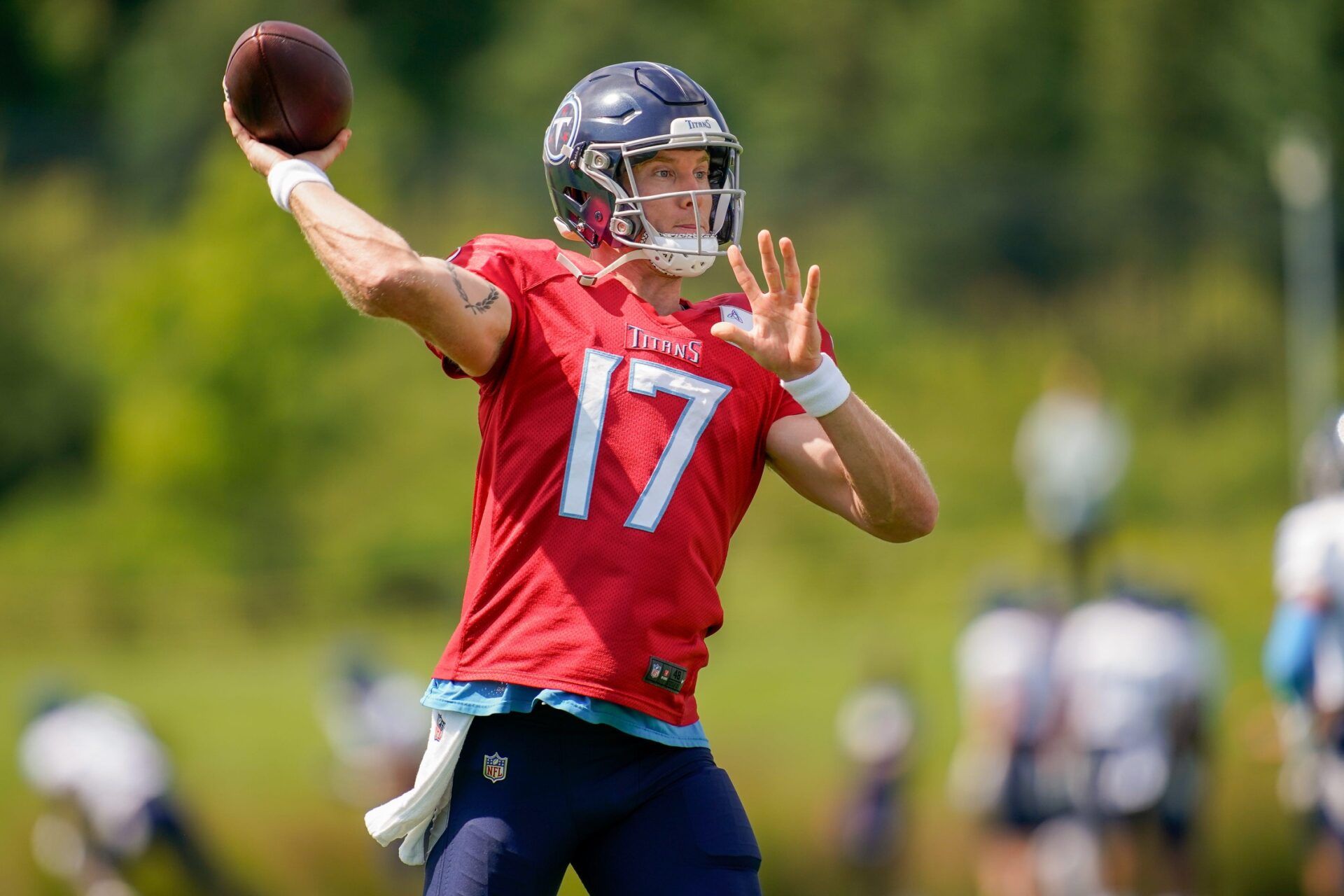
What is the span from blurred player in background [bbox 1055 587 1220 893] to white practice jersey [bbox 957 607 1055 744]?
4.3 inches

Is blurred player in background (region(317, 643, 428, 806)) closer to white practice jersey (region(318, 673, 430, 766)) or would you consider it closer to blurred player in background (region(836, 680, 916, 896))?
white practice jersey (region(318, 673, 430, 766))

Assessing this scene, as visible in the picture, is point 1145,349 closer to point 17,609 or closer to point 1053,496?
point 1053,496

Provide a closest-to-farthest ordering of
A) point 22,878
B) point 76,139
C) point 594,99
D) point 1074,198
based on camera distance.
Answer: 1. point 594,99
2. point 22,878
3. point 76,139
4. point 1074,198

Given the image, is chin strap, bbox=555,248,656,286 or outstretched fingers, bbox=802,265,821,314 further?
chin strap, bbox=555,248,656,286

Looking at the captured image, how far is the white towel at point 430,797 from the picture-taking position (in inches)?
119

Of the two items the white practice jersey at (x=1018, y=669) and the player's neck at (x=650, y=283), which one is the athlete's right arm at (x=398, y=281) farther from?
the white practice jersey at (x=1018, y=669)

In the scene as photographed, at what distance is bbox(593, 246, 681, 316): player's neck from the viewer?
327 cm

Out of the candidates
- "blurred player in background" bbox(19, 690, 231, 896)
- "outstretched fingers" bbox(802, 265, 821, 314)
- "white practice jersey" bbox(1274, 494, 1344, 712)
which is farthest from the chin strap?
"blurred player in background" bbox(19, 690, 231, 896)

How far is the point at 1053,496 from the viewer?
592 inches

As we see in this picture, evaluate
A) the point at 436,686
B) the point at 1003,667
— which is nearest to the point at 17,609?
the point at 1003,667

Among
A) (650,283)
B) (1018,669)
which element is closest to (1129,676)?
(1018,669)

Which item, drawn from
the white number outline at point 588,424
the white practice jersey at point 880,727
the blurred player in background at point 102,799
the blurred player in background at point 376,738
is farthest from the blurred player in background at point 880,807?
the white number outline at point 588,424

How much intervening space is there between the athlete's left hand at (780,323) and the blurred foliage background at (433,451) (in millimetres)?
8825

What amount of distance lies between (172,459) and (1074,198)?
10.2 meters
